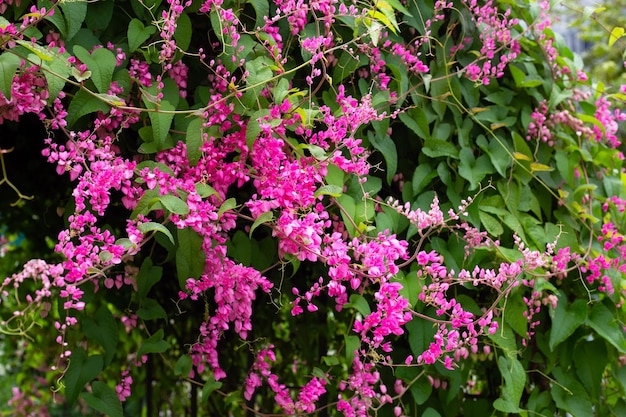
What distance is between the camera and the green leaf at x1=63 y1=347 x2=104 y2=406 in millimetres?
1685

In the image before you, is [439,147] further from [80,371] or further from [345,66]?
[80,371]

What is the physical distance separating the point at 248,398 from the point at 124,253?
20.1 inches

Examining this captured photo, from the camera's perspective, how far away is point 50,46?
153 centimetres

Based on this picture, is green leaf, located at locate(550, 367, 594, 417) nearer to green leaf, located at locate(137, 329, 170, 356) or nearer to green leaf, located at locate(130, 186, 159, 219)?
green leaf, located at locate(137, 329, 170, 356)

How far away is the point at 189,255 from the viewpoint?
60.2 inches

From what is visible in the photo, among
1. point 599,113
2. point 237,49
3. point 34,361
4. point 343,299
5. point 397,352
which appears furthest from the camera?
point 34,361

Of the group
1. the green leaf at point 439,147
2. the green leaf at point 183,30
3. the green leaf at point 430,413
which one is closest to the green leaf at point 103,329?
the green leaf at point 183,30

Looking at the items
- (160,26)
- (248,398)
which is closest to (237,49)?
(160,26)

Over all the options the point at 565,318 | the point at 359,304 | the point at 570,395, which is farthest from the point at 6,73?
the point at 570,395

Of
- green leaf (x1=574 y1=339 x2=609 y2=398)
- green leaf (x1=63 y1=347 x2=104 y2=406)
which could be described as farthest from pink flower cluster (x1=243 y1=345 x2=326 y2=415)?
green leaf (x1=574 y1=339 x2=609 y2=398)

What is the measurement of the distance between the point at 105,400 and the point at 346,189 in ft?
2.32

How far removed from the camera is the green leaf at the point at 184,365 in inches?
68.6

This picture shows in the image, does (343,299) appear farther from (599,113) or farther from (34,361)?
(34,361)

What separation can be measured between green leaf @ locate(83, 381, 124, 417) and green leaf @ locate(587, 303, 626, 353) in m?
1.17
